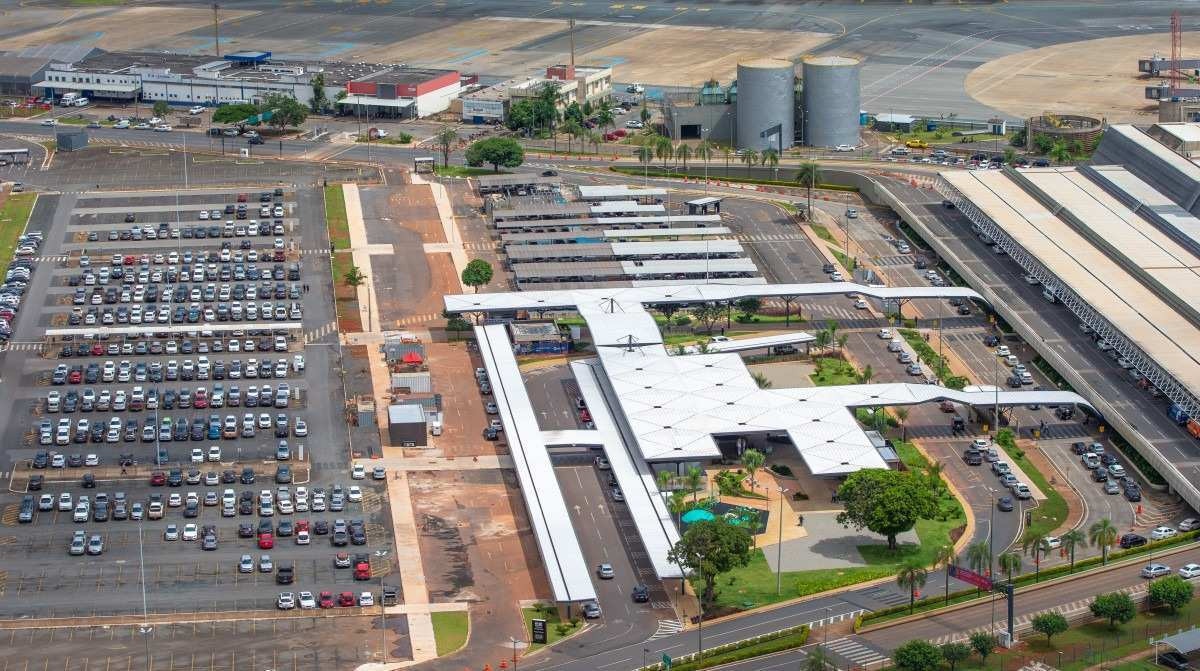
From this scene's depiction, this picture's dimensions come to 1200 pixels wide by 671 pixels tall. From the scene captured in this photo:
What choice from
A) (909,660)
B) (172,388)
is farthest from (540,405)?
(909,660)

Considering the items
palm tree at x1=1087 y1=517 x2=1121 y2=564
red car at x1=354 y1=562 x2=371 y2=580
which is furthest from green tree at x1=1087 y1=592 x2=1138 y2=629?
red car at x1=354 y1=562 x2=371 y2=580

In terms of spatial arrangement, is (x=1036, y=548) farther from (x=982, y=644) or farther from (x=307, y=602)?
(x=307, y=602)

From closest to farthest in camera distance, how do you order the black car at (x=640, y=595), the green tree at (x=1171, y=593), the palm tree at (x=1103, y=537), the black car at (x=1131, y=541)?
the green tree at (x=1171, y=593) < the black car at (x=640, y=595) < the palm tree at (x=1103, y=537) < the black car at (x=1131, y=541)

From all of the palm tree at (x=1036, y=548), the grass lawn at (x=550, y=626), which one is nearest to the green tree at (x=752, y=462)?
the palm tree at (x=1036, y=548)

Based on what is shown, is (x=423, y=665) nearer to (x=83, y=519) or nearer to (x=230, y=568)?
(x=230, y=568)

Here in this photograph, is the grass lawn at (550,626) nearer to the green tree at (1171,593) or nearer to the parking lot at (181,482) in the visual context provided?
the parking lot at (181,482)

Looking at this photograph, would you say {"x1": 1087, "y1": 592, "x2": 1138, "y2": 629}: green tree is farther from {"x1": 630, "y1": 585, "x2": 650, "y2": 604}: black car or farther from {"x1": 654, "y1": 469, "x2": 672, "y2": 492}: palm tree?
{"x1": 654, "y1": 469, "x2": 672, "y2": 492}: palm tree
